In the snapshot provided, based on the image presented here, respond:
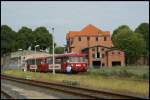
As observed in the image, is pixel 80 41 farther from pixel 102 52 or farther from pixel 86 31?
pixel 102 52

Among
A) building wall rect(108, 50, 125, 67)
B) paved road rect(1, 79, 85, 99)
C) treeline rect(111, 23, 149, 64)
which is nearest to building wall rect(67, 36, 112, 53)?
treeline rect(111, 23, 149, 64)

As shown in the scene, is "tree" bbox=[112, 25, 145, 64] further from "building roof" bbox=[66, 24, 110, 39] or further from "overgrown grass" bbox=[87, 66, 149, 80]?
"overgrown grass" bbox=[87, 66, 149, 80]

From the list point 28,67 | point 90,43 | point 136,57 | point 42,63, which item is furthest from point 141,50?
point 42,63

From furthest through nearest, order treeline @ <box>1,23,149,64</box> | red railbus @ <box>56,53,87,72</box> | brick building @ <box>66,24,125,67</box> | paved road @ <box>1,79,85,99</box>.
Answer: treeline @ <box>1,23,149,64</box> → brick building @ <box>66,24,125,67</box> → red railbus @ <box>56,53,87,72</box> → paved road @ <box>1,79,85,99</box>

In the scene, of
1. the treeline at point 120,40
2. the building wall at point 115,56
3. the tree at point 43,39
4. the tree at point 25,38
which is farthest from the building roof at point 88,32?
the building wall at point 115,56

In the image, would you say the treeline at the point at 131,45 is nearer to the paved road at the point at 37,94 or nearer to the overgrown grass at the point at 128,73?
the overgrown grass at the point at 128,73

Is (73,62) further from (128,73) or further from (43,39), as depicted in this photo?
(43,39)

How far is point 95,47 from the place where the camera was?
364ft

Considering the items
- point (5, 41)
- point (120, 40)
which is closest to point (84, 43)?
point (120, 40)

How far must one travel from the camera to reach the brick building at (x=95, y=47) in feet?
358

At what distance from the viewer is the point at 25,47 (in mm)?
143500

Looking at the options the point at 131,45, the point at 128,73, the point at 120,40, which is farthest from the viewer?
the point at 120,40


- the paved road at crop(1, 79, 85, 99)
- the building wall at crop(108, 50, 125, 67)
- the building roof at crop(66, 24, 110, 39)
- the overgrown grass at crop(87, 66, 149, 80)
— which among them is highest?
the building roof at crop(66, 24, 110, 39)

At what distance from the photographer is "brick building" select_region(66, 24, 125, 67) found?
109188mm
